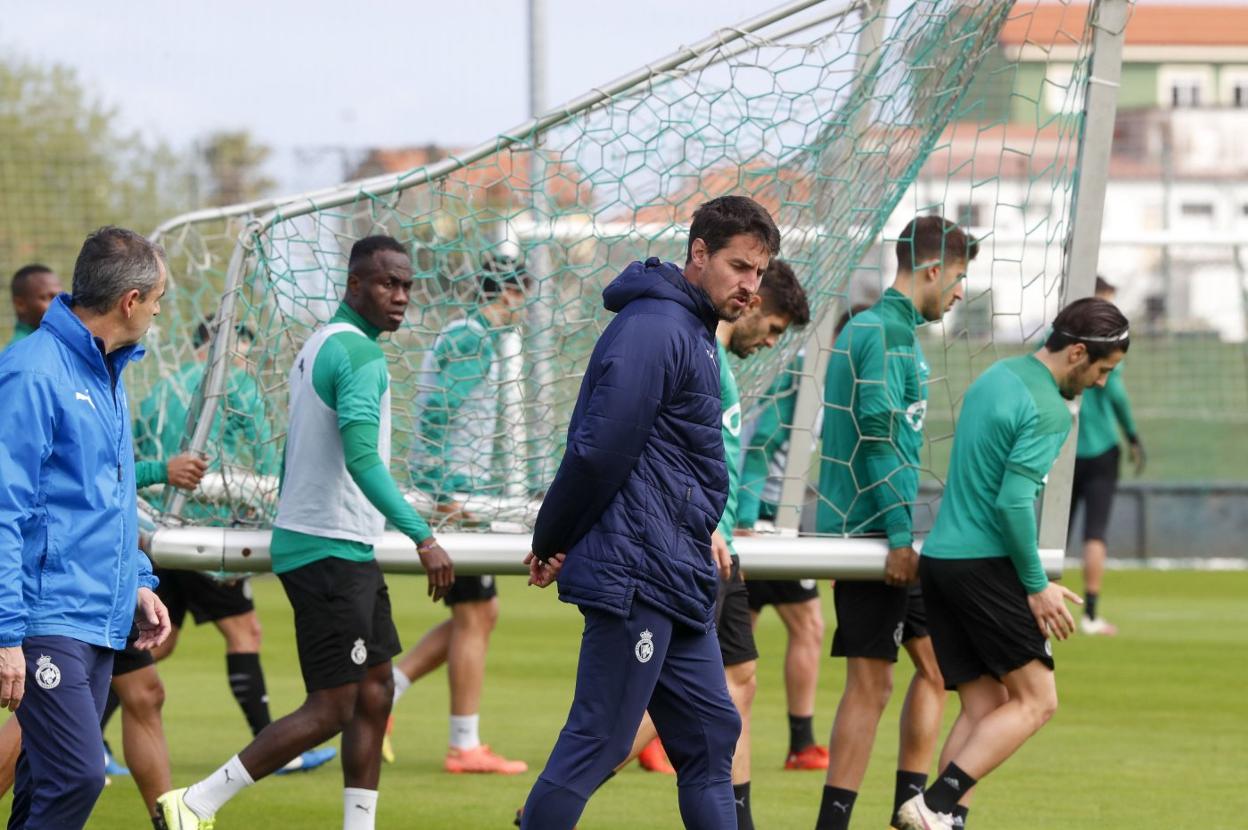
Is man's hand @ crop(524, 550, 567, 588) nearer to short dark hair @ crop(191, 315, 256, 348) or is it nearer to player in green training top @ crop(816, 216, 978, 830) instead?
player in green training top @ crop(816, 216, 978, 830)

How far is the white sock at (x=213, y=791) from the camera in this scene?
20.0 ft

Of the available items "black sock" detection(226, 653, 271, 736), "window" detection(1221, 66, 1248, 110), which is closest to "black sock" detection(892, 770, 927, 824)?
"black sock" detection(226, 653, 271, 736)

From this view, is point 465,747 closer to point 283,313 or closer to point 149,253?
point 283,313

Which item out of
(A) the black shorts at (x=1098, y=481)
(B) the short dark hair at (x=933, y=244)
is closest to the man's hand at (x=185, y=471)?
(B) the short dark hair at (x=933, y=244)

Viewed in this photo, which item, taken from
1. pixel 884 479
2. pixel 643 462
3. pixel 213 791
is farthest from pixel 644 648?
pixel 884 479

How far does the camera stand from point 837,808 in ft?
21.8

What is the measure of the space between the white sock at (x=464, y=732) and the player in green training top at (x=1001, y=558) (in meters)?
2.71

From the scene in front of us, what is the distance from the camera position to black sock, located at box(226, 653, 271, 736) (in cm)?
861

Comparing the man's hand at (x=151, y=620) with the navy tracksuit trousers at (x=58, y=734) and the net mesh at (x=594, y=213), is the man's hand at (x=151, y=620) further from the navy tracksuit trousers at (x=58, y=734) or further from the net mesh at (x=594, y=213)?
the net mesh at (x=594, y=213)

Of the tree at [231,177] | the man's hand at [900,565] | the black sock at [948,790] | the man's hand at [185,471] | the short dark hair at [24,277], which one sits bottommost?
the black sock at [948,790]

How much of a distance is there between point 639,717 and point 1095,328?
2263 millimetres

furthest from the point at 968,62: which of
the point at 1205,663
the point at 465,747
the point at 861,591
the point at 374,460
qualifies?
the point at 1205,663

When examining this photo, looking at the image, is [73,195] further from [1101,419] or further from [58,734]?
[58,734]

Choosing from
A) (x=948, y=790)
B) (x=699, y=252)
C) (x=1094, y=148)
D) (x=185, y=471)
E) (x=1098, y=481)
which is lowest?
A: (x=948, y=790)
